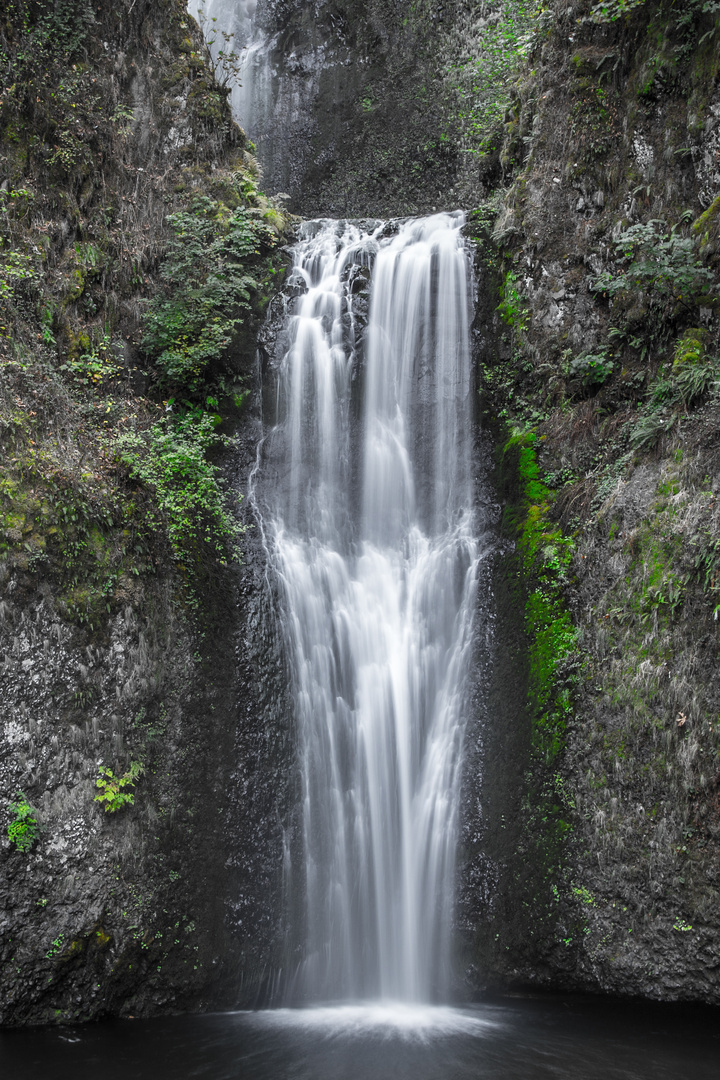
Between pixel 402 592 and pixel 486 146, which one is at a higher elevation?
pixel 486 146

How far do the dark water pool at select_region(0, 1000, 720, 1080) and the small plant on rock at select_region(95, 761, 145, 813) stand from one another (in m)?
1.84

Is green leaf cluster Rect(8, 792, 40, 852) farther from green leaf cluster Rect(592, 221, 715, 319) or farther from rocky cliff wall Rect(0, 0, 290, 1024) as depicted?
green leaf cluster Rect(592, 221, 715, 319)

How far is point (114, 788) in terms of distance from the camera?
677 cm

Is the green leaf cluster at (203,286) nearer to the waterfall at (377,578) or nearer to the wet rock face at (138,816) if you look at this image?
the waterfall at (377,578)

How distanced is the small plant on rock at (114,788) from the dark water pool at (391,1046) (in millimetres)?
1838

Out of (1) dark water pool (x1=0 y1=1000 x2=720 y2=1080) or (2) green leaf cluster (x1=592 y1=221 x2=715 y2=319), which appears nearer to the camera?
(1) dark water pool (x1=0 y1=1000 x2=720 y2=1080)

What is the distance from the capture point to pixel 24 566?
6852 millimetres

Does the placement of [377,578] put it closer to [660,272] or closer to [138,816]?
[138,816]

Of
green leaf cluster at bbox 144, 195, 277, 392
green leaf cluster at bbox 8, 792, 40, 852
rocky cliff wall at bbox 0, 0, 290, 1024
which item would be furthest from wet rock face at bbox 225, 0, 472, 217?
green leaf cluster at bbox 8, 792, 40, 852

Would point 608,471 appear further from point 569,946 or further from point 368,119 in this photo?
point 368,119

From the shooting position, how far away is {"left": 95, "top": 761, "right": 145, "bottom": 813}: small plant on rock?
6.71 metres

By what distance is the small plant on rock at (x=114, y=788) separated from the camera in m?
6.71

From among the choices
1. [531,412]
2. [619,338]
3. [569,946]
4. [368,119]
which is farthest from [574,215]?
[368,119]

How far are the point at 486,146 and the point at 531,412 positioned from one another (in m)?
5.97
